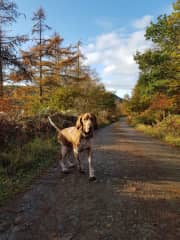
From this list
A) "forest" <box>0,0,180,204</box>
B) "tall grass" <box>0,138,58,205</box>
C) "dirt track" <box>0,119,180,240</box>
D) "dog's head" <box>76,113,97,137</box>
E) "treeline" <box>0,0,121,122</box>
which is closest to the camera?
"dirt track" <box>0,119,180,240</box>

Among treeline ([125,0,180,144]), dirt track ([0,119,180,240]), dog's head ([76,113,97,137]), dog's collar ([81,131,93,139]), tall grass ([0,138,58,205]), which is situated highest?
treeline ([125,0,180,144])

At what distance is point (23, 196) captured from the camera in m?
4.09

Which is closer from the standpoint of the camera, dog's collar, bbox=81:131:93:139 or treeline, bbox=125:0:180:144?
dog's collar, bbox=81:131:93:139

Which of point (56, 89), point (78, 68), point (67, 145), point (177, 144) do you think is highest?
point (78, 68)

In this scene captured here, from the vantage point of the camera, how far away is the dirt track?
2.77 m

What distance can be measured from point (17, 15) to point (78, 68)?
32.0ft

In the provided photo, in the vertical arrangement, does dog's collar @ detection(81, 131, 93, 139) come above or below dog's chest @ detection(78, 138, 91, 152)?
above

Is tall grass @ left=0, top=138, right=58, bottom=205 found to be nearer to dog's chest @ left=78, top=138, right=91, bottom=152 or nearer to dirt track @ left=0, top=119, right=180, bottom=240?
dirt track @ left=0, top=119, right=180, bottom=240

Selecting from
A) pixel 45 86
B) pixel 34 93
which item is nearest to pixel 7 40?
pixel 34 93

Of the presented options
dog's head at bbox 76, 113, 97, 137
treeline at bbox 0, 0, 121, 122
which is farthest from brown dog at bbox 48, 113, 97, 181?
treeline at bbox 0, 0, 121, 122

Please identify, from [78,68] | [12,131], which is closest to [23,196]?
[12,131]

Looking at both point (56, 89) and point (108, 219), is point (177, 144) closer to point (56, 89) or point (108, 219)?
point (108, 219)

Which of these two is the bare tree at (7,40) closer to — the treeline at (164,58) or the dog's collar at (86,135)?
the dog's collar at (86,135)

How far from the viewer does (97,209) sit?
344 centimetres
